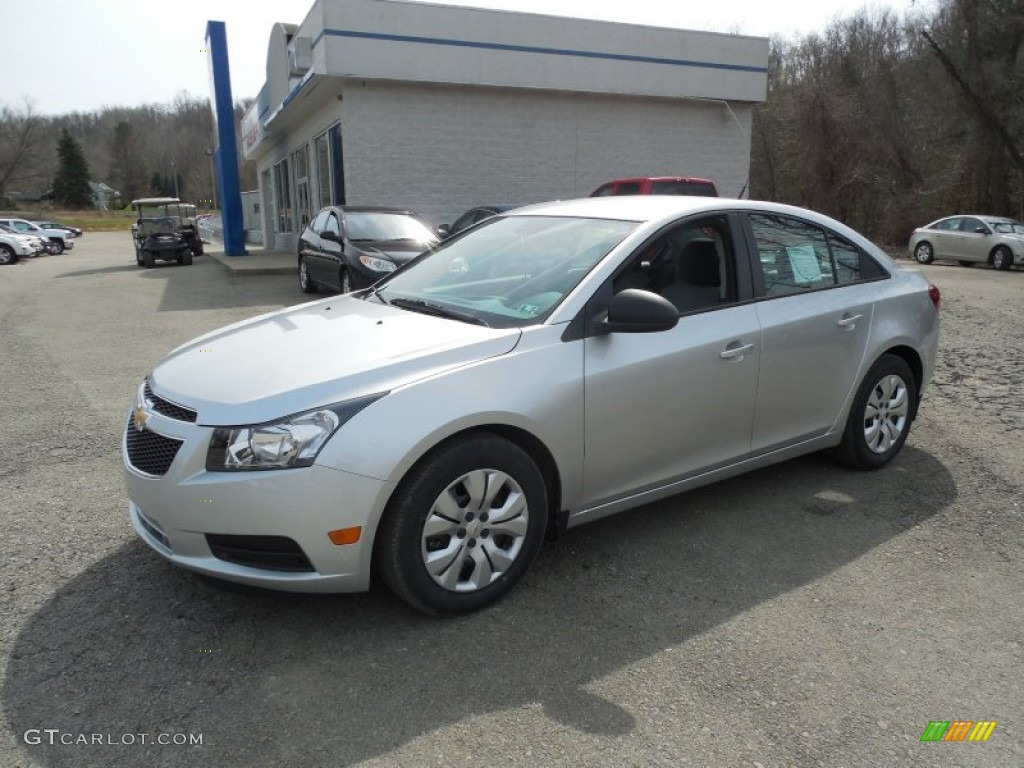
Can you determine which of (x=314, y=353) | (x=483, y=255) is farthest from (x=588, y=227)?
(x=314, y=353)

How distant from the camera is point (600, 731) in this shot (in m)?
2.51

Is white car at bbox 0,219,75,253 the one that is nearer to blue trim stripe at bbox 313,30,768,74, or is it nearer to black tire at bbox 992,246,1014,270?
blue trim stripe at bbox 313,30,768,74

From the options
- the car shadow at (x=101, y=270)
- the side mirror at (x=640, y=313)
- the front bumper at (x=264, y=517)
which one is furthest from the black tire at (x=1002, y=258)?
the car shadow at (x=101, y=270)

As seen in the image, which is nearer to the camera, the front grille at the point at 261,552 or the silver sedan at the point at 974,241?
the front grille at the point at 261,552

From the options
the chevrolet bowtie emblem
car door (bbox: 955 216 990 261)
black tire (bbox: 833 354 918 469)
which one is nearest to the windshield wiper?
the chevrolet bowtie emblem

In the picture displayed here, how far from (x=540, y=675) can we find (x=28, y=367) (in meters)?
7.14

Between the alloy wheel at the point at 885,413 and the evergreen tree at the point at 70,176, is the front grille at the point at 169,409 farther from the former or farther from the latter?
the evergreen tree at the point at 70,176

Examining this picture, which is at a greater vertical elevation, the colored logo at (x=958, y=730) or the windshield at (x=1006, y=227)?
the windshield at (x=1006, y=227)

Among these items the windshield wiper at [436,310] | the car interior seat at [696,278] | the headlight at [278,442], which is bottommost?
the headlight at [278,442]

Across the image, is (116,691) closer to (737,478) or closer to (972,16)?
(737,478)

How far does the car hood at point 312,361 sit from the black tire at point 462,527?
36 cm

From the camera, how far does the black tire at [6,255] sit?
27.7 metres

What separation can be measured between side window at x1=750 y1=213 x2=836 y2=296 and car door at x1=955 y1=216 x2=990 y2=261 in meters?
19.6

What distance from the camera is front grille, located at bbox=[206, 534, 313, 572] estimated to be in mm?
2811
